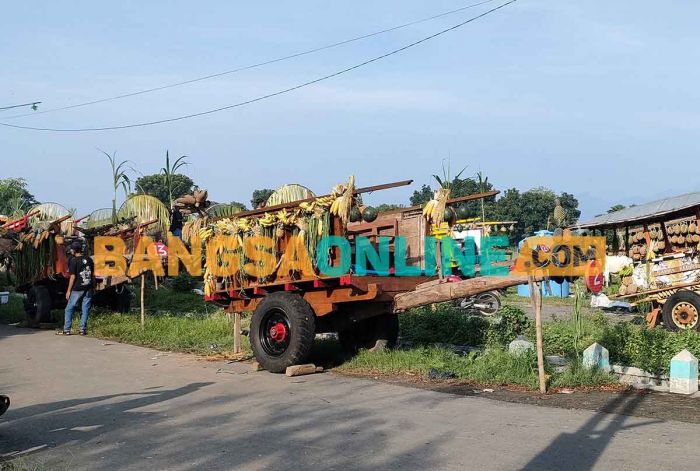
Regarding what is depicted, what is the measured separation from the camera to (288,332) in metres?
9.84

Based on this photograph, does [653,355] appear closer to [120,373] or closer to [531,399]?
[531,399]

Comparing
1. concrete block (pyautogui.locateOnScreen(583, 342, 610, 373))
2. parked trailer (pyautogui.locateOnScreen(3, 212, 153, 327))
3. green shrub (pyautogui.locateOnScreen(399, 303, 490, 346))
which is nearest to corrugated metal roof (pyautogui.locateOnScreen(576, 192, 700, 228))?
green shrub (pyautogui.locateOnScreen(399, 303, 490, 346))

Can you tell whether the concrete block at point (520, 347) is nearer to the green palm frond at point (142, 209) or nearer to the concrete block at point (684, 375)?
the concrete block at point (684, 375)

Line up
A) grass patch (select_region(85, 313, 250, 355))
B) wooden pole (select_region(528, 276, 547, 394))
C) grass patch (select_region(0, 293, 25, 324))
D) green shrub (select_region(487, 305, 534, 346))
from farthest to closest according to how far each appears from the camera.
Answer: grass patch (select_region(0, 293, 25, 324)) → grass patch (select_region(85, 313, 250, 355)) → green shrub (select_region(487, 305, 534, 346)) → wooden pole (select_region(528, 276, 547, 394))

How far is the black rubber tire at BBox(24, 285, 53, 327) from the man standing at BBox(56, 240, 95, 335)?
1264 millimetres

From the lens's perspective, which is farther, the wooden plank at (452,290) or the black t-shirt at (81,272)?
the black t-shirt at (81,272)

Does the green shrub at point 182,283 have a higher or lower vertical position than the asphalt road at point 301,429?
higher

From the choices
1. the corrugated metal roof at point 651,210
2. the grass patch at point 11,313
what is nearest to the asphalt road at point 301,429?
the grass patch at point 11,313

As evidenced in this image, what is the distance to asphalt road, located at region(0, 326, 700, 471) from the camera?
220 inches

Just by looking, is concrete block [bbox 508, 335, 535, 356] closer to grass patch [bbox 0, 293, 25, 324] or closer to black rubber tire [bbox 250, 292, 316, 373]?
black rubber tire [bbox 250, 292, 316, 373]

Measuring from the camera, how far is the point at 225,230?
36.1 feet

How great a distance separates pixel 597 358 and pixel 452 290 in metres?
2.12

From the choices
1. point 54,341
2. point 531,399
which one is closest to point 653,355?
point 531,399

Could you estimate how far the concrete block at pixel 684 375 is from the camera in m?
8.05
